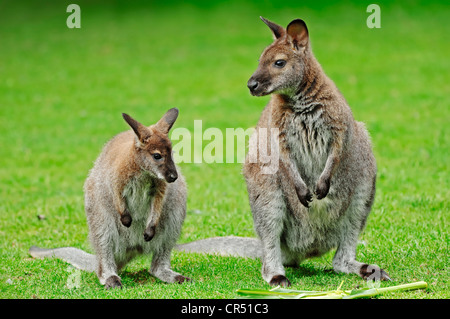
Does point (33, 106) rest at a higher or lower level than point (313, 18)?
lower

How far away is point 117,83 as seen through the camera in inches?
712

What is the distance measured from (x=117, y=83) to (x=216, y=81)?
7.97 ft

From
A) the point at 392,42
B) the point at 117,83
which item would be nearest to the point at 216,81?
the point at 117,83

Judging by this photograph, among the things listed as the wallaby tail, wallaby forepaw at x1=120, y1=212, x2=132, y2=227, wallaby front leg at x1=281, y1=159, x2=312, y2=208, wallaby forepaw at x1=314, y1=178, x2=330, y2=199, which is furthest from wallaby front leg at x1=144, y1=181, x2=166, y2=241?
wallaby forepaw at x1=314, y1=178, x2=330, y2=199

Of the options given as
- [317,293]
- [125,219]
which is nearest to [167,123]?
[125,219]

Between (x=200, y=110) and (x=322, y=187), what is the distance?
979 cm

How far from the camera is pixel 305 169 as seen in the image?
584 centimetres

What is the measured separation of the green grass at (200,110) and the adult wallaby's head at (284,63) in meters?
1.49

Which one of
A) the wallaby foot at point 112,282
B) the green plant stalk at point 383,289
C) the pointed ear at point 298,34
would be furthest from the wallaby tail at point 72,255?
the pointed ear at point 298,34

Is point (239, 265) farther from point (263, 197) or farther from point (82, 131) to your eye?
point (82, 131)

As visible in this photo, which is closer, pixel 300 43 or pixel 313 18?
pixel 300 43

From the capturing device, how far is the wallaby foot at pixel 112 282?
554 centimetres

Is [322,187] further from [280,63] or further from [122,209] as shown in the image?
[122,209]

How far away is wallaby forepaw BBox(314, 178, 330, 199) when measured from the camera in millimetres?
5645
